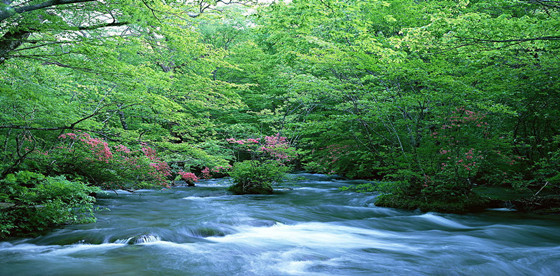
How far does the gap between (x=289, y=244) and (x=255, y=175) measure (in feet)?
22.9

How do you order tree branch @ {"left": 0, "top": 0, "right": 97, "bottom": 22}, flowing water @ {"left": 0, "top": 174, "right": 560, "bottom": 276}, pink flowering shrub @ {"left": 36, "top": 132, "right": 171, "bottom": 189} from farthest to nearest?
pink flowering shrub @ {"left": 36, "top": 132, "right": 171, "bottom": 189}, flowing water @ {"left": 0, "top": 174, "right": 560, "bottom": 276}, tree branch @ {"left": 0, "top": 0, "right": 97, "bottom": 22}

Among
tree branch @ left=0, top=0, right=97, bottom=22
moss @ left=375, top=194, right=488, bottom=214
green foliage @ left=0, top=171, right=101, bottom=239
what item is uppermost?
tree branch @ left=0, top=0, right=97, bottom=22

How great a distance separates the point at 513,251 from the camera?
530 cm

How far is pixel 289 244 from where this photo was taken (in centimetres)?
556

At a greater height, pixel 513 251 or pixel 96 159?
pixel 96 159

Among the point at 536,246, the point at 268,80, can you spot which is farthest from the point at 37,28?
the point at 268,80

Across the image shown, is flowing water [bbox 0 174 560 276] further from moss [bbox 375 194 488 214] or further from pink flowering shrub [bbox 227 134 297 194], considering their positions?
pink flowering shrub [bbox 227 134 297 194]

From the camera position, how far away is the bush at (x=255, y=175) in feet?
39.9

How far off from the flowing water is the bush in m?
3.29

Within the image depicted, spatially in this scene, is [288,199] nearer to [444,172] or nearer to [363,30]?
[444,172]

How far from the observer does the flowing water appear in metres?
4.21

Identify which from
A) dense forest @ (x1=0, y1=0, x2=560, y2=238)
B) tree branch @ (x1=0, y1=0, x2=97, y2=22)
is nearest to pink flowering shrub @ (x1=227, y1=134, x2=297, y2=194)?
dense forest @ (x1=0, y1=0, x2=560, y2=238)

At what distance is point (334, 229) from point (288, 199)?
4.40 metres

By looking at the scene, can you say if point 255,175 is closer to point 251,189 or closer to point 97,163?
point 251,189
